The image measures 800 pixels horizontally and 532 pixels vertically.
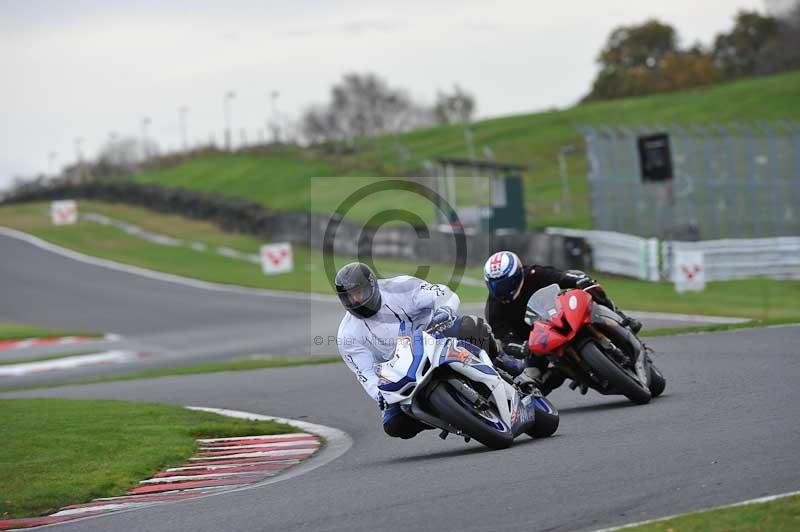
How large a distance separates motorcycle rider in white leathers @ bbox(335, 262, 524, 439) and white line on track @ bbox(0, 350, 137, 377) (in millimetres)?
18721

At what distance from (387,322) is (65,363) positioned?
20.0 meters

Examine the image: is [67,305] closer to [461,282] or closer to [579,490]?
[461,282]

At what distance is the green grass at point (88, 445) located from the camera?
978cm

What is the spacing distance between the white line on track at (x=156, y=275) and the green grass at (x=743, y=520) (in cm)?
2979

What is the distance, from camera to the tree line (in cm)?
9375

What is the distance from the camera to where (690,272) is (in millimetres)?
28578

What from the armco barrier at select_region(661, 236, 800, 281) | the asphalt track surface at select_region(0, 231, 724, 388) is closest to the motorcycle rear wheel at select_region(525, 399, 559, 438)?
the asphalt track surface at select_region(0, 231, 724, 388)

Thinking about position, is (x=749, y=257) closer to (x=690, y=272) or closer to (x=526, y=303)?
(x=690, y=272)

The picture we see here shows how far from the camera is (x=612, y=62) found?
325 ft

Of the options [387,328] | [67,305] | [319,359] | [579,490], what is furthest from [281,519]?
[67,305]

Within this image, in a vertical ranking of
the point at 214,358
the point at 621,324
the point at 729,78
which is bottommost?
the point at 214,358

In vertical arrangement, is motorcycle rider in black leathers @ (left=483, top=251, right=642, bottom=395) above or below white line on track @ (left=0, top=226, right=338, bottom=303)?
above

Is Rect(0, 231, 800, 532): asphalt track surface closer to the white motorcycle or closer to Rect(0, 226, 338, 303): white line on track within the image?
the white motorcycle

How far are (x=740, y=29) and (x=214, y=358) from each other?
78858 mm
